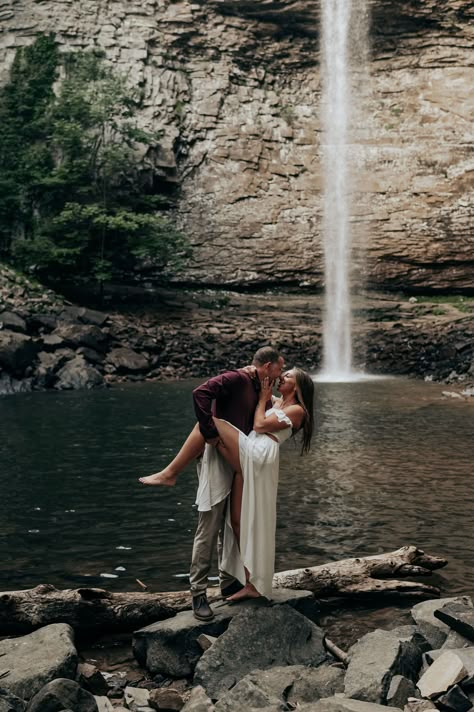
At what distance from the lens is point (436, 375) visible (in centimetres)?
2919

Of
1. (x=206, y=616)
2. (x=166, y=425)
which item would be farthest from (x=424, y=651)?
(x=166, y=425)

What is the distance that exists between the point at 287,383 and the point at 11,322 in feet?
74.6

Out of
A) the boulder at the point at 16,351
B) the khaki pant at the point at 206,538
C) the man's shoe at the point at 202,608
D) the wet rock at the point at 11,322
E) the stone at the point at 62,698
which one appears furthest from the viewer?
the wet rock at the point at 11,322

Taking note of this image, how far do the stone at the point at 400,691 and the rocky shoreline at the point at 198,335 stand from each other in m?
19.2

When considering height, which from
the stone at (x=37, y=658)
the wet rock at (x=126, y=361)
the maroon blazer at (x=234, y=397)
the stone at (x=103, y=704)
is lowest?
the stone at (x=103, y=704)

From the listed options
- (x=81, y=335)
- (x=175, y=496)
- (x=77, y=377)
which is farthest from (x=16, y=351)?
(x=175, y=496)

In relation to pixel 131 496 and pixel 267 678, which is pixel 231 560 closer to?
pixel 267 678

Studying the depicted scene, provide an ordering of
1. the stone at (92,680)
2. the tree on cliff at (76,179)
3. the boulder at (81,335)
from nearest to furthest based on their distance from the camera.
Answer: the stone at (92,680) < the boulder at (81,335) < the tree on cliff at (76,179)

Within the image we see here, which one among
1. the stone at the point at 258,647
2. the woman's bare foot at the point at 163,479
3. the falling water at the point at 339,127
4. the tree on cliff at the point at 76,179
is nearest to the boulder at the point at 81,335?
the tree on cliff at the point at 76,179

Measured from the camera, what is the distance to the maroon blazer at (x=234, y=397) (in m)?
5.84

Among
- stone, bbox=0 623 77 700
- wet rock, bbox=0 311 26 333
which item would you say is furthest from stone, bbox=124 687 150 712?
wet rock, bbox=0 311 26 333

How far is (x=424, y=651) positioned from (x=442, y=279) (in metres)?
34.2

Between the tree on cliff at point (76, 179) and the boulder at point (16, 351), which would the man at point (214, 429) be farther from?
the tree on cliff at point (76, 179)

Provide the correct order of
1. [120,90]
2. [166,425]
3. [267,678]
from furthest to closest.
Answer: [120,90], [166,425], [267,678]
